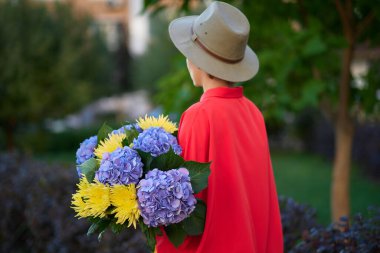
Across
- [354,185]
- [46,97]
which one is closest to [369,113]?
[354,185]

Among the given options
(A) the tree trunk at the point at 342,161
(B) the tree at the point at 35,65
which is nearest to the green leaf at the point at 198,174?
(A) the tree trunk at the point at 342,161

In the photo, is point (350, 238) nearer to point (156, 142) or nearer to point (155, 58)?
point (156, 142)

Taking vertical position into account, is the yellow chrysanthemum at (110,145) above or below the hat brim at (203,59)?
below

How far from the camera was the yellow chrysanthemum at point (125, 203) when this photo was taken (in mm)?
2260

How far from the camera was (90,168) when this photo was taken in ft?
7.86

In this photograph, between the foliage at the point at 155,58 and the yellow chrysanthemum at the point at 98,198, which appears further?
the foliage at the point at 155,58

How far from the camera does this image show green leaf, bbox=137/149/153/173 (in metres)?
2.32

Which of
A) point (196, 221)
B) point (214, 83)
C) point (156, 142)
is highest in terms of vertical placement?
point (214, 83)

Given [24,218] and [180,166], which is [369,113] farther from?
[24,218]

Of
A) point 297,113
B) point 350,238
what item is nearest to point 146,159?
point 350,238

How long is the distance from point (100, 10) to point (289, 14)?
50.4 meters

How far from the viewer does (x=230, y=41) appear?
246cm

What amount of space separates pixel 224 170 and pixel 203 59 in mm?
483

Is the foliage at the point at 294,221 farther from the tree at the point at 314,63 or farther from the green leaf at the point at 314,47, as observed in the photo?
the green leaf at the point at 314,47
